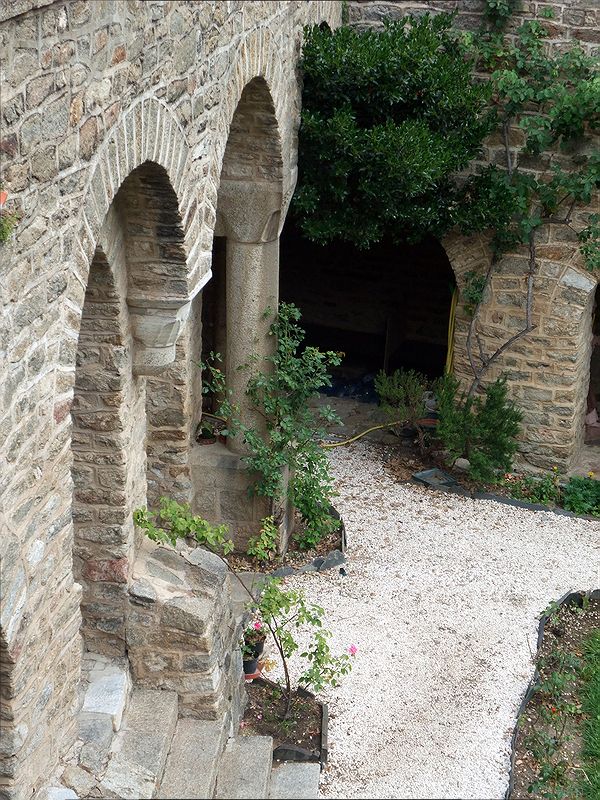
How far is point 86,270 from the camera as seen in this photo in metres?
4.11

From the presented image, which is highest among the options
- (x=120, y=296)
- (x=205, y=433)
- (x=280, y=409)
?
(x=120, y=296)

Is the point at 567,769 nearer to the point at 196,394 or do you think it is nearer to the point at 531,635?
the point at 531,635

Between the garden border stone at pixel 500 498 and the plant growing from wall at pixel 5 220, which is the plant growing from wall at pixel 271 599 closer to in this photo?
the plant growing from wall at pixel 5 220

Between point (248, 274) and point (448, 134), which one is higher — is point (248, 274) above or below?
below

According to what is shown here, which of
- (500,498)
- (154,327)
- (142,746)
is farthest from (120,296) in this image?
(500,498)

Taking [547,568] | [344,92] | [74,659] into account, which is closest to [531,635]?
[547,568]

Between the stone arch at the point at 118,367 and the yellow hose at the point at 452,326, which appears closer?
the stone arch at the point at 118,367

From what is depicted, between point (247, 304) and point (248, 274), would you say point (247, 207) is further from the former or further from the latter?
point (247, 304)

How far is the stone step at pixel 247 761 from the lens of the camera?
523 cm

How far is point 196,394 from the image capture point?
24.7ft

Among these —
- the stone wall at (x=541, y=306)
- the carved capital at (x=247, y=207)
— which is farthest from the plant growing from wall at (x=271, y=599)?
the stone wall at (x=541, y=306)

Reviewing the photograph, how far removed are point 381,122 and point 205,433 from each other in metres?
2.44

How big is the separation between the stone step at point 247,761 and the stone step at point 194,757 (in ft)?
0.17

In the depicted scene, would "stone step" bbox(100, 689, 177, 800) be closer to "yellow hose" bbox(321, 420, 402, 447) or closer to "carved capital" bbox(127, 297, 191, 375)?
"carved capital" bbox(127, 297, 191, 375)
